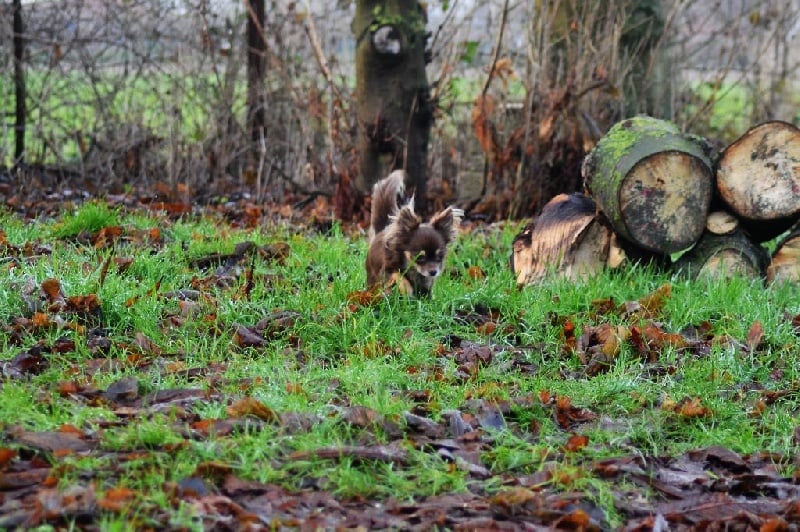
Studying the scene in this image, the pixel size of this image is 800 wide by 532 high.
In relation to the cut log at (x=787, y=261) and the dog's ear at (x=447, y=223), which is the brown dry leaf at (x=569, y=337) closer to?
the dog's ear at (x=447, y=223)

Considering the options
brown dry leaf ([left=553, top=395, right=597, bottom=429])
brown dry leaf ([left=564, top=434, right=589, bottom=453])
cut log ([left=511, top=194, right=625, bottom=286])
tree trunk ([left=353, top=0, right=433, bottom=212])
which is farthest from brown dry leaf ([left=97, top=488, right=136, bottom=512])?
tree trunk ([left=353, top=0, right=433, bottom=212])

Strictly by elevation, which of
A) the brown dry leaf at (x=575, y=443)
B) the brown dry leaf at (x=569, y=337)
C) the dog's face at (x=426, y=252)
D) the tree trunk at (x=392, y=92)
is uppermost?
the tree trunk at (x=392, y=92)

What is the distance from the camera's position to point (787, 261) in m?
7.44

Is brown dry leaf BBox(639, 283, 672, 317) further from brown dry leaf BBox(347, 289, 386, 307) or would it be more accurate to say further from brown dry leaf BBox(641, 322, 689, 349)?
brown dry leaf BBox(347, 289, 386, 307)

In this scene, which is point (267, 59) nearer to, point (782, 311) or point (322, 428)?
point (782, 311)

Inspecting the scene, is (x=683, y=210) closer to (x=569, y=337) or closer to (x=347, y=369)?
(x=569, y=337)

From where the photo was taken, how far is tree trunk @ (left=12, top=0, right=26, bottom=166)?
10773 mm

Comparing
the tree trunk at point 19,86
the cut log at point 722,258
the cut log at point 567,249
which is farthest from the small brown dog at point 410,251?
the tree trunk at point 19,86

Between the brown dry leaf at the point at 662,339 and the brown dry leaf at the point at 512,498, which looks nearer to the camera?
the brown dry leaf at the point at 512,498

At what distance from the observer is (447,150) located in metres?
11.4

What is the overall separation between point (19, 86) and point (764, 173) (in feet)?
25.8

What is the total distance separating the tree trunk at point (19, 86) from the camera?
1077 cm

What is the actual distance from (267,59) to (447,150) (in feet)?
7.37

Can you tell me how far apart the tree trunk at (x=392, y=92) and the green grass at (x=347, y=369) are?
2289 millimetres
